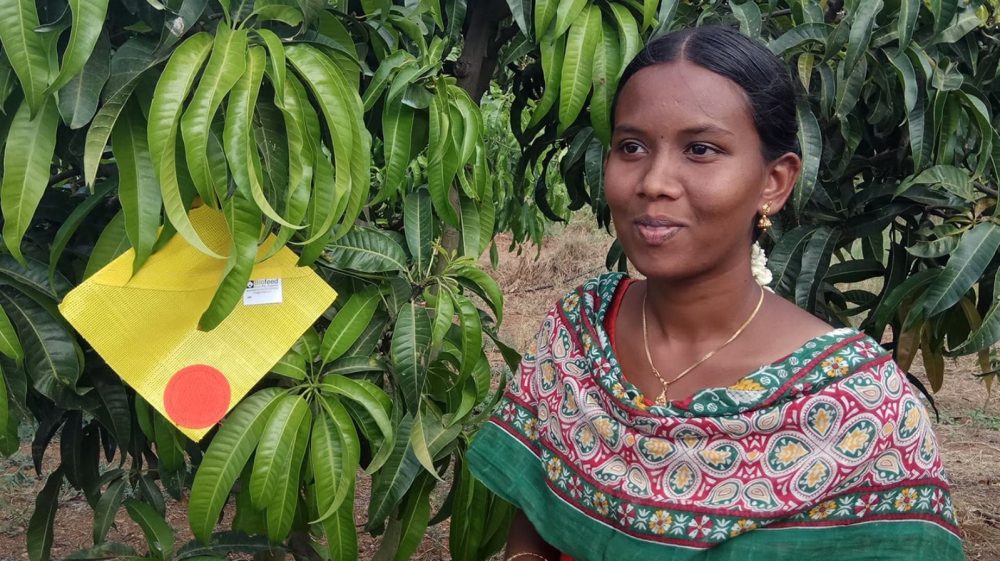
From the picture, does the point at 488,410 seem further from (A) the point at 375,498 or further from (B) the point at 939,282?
(B) the point at 939,282

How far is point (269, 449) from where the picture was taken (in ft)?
4.43

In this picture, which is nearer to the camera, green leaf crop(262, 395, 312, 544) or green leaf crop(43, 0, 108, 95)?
green leaf crop(43, 0, 108, 95)

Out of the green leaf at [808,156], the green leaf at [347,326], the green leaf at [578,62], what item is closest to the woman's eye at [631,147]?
the green leaf at [578,62]

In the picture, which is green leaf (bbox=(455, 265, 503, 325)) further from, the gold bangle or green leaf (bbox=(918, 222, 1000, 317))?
green leaf (bbox=(918, 222, 1000, 317))

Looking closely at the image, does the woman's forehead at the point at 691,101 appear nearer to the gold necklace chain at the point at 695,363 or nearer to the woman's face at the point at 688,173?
the woman's face at the point at 688,173

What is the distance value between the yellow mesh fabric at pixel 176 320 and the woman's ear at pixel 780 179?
2.08 ft

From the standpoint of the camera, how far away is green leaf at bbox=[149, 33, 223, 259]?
112 cm

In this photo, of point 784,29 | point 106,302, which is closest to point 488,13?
point 784,29

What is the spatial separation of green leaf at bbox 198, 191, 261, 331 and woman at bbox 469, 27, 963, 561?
433mm

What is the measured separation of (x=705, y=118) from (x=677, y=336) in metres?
0.30

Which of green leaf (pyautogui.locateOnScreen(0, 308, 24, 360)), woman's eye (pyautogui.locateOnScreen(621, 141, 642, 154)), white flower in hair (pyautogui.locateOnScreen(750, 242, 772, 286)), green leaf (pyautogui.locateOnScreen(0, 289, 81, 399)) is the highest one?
woman's eye (pyautogui.locateOnScreen(621, 141, 642, 154))

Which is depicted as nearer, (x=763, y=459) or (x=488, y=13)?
(x=763, y=459)

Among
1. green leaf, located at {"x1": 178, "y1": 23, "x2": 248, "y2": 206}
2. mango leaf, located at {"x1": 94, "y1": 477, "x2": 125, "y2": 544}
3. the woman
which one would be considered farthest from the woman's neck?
mango leaf, located at {"x1": 94, "y1": 477, "x2": 125, "y2": 544}

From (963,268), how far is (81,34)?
121 centimetres
